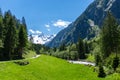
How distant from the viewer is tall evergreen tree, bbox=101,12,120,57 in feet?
350

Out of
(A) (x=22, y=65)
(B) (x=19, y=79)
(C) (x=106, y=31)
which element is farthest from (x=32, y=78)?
(C) (x=106, y=31)

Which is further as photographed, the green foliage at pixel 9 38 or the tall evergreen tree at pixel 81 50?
the tall evergreen tree at pixel 81 50

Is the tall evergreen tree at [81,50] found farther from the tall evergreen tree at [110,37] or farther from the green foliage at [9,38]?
the green foliage at [9,38]

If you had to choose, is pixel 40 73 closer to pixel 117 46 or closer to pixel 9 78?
pixel 9 78

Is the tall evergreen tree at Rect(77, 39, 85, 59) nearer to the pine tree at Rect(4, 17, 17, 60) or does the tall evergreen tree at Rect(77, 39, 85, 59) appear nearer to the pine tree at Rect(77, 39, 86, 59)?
the pine tree at Rect(77, 39, 86, 59)

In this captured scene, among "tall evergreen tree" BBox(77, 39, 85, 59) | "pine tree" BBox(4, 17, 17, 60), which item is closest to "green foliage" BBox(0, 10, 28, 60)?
"pine tree" BBox(4, 17, 17, 60)

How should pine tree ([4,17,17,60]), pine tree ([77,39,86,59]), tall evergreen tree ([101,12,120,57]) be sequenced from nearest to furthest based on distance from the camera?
pine tree ([4,17,17,60]), tall evergreen tree ([101,12,120,57]), pine tree ([77,39,86,59])

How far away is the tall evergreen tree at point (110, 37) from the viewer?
106812mm

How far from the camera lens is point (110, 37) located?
107562 mm

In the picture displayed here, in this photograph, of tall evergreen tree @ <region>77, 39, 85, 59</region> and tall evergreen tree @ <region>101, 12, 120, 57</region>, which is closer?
tall evergreen tree @ <region>101, 12, 120, 57</region>

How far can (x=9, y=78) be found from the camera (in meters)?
58.8

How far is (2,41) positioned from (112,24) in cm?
4298

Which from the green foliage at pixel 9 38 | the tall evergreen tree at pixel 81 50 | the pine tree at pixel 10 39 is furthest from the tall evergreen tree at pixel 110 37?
the tall evergreen tree at pixel 81 50

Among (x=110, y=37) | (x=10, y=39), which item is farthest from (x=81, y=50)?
(x=10, y=39)
